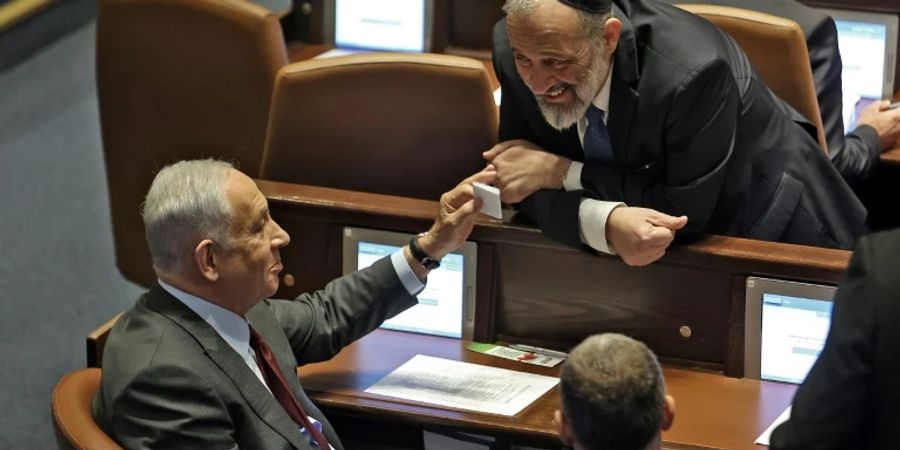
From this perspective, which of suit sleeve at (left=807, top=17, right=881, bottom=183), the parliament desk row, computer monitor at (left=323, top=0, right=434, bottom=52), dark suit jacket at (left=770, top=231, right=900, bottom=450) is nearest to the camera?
dark suit jacket at (left=770, top=231, right=900, bottom=450)

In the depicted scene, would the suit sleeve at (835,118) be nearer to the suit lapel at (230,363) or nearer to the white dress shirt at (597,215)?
the white dress shirt at (597,215)

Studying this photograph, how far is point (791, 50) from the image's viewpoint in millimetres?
3463

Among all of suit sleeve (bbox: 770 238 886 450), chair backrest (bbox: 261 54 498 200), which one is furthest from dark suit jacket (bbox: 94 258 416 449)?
suit sleeve (bbox: 770 238 886 450)

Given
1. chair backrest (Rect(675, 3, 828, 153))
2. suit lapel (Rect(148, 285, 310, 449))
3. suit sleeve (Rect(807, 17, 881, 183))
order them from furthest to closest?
1. suit sleeve (Rect(807, 17, 881, 183))
2. chair backrest (Rect(675, 3, 828, 153))
3. suit lapel (Rect(148, 285, 310, 449))

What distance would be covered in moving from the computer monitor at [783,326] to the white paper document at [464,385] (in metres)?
0.39

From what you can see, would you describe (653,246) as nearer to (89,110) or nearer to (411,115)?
(411,115)

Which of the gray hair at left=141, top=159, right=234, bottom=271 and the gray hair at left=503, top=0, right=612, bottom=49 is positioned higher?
the gray hair at left=503, top=0, right=612, bottom=49

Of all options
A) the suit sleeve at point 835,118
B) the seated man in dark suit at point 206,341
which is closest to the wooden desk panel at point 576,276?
the seated man in dark suit at point 206,341

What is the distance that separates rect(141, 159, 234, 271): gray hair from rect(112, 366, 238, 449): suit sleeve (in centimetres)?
21

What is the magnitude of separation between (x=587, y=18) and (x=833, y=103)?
43.5 inches

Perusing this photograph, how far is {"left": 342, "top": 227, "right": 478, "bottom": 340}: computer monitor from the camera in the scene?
311 centimetres

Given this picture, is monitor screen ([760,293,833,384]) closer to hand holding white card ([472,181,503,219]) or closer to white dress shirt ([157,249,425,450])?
hand holding white card ([472,181,503,219])

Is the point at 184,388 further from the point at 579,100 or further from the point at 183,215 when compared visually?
the point at 579,100

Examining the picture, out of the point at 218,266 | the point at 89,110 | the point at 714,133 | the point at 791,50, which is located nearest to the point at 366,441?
the point at 218,266
